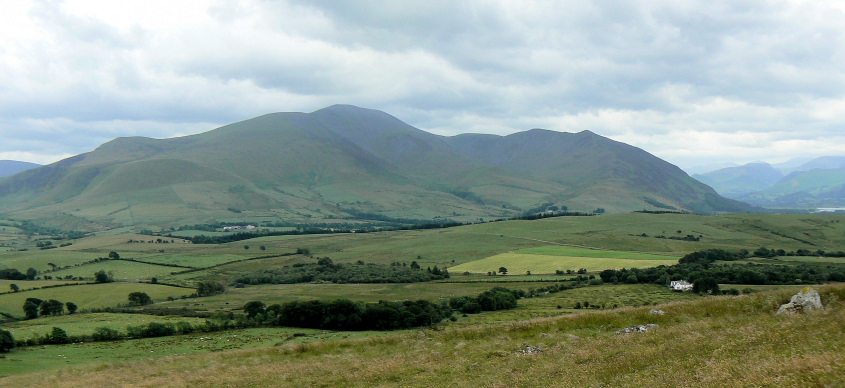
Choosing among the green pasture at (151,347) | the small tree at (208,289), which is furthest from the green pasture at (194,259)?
the green pasture at (151,347)

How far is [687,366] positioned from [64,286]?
138m

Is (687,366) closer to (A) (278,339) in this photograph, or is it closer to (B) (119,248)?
(A) (278,339)

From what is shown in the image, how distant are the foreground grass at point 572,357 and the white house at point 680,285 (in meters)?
62.4

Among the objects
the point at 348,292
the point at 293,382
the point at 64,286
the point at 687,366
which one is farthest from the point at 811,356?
the point at 64,286

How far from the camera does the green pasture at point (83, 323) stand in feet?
217

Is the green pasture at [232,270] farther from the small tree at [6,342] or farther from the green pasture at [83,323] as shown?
the small tree at [6,342]

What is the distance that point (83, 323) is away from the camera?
248 ft

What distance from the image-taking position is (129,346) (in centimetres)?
5631

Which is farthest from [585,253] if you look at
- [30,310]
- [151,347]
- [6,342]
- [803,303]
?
[30,310]

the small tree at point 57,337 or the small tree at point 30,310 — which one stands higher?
the small tree at point 57,337

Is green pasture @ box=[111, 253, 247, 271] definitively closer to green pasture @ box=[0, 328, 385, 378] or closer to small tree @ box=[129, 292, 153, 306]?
small tree @ box=[129, 292, 153, 306]

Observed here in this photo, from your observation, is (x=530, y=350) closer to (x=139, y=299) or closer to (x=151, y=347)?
(x=151, y=347)

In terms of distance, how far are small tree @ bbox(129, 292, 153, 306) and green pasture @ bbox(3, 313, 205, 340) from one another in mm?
16433

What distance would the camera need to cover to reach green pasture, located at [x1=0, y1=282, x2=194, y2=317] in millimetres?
99531
